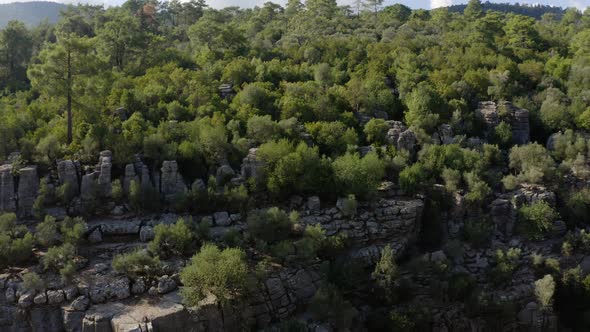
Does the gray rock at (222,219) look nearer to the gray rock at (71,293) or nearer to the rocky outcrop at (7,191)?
the gray rock at (71,293)

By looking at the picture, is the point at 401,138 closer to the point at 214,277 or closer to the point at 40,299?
the point at 214,277

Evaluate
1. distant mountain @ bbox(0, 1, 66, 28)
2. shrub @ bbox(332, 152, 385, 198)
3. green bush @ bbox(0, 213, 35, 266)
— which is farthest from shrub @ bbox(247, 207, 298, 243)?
distant mountain @ bbox(0, 1, 66, 28)

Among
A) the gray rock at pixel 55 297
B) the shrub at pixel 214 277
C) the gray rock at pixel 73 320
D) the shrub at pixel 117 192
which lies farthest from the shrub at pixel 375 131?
the gray rock at pixel 55 297

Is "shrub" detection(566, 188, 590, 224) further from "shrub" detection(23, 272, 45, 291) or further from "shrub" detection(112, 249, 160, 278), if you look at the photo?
"shrub" detection(23, 272, 45, 291)

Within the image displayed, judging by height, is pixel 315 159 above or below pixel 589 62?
below

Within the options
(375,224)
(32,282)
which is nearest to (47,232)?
(32,282)

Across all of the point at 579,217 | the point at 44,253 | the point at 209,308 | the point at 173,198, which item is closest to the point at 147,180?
the point at 173,198

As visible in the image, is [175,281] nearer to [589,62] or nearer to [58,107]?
[58,107]
